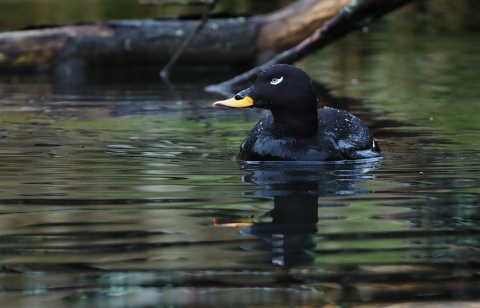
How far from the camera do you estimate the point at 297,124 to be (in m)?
7.34

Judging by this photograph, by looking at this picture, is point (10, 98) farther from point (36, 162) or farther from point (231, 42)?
point (36, 162)

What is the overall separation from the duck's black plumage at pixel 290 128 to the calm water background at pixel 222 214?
0.19 meters

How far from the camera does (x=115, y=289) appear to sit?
3.68 meters

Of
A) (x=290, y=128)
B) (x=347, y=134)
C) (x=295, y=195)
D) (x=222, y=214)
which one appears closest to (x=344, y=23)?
(x=347, y=134)

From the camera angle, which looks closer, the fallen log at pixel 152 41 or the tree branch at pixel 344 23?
the tree branch at pixel 344 23

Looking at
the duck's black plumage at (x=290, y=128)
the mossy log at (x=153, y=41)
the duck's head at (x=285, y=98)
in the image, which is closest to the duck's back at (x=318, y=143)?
the duck's black plumage at (x=290, y=128)

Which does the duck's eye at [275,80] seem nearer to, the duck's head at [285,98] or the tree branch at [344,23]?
the duck's head at [285,98]

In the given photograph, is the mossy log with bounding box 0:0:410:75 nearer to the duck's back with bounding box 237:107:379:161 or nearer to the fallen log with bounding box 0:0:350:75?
the fallen log with bounding box 0:0:350:75

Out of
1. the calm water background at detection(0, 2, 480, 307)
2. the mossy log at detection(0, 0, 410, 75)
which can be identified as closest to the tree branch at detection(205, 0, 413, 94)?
the calm water background at detection(0, 2, 480, 307)

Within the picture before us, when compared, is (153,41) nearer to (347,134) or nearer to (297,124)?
(347,134)

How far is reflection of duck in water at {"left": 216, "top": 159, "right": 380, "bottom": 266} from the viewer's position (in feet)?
14.3

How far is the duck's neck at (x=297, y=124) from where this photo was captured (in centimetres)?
734

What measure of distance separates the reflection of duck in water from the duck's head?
42 centimetres

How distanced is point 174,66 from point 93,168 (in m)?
9.03
